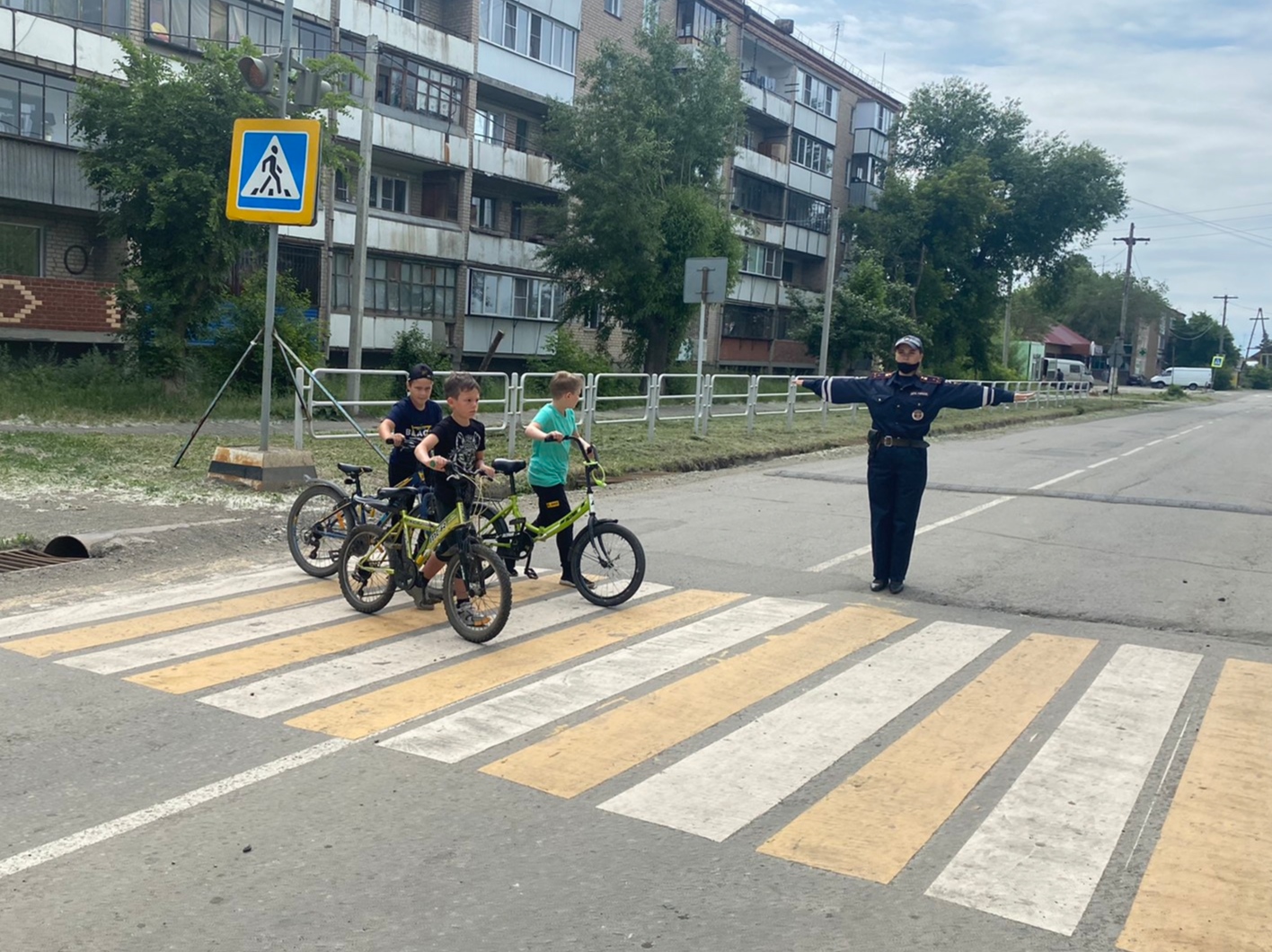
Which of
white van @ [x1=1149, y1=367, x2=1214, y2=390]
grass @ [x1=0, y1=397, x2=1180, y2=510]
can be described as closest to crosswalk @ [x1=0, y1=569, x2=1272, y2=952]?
grass @ [x1=0, y1=397, x2=1180, y2=510]

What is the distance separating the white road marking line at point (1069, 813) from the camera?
3.83m

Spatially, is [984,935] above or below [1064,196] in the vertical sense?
below

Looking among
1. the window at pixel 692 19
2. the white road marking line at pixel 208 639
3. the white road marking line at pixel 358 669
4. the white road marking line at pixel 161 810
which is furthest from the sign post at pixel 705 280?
the window at pixel 692 19

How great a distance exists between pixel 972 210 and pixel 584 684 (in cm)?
5261

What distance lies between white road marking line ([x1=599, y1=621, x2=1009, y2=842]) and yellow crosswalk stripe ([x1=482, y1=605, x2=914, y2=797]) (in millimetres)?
196

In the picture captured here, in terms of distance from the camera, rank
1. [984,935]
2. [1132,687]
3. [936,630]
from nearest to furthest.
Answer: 1. [984,935]
2. [1132,687]
3. [936,630]

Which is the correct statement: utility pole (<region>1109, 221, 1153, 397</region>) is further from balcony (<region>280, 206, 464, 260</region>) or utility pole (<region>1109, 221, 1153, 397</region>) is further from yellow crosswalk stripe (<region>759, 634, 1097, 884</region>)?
yellow crosswalk stripe (<region>759, 634, 1097, 884</region>)

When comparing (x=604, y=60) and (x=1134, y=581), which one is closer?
(x=1134, y=581)

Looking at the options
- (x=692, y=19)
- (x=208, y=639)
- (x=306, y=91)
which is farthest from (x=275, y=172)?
(x=692, y=19)

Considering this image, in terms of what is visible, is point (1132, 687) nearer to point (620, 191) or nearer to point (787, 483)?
point (787, 483)

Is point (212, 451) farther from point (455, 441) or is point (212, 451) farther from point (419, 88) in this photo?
point (419, 88)

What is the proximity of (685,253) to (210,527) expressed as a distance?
26893mm

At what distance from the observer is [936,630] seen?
297 inches

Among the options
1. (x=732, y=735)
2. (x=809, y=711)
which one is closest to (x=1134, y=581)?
(x=809, y=711)
